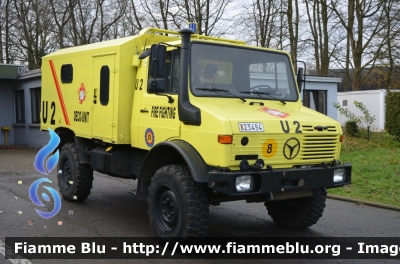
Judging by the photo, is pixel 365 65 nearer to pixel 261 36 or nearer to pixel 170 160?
pixel 261 36

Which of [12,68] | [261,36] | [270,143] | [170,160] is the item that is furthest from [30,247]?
[261,36]

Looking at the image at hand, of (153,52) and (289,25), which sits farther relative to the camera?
(289,25)

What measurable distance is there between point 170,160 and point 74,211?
249 cm

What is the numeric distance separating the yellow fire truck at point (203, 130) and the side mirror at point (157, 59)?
12mm

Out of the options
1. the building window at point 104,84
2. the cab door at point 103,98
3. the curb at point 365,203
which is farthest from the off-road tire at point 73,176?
the curb at point 365,203

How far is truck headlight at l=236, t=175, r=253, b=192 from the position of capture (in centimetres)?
502

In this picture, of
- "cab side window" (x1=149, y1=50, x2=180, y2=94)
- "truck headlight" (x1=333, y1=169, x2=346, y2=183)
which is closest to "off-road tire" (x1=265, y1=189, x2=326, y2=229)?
"truck headlight" (x1=333, y1=169, x2=346, y2=183)

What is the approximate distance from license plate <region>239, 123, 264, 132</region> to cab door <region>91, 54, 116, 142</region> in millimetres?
2439

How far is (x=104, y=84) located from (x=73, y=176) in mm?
1926

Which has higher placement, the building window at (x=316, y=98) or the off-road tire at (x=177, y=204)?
the building window at (x=316, y=98)

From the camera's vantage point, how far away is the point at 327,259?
542 cm

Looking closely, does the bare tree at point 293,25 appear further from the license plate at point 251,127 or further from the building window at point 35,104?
the license plate at point 251,127

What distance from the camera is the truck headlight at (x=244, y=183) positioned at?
5016 mm

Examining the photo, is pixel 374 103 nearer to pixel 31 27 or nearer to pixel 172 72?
pixel 172 72
